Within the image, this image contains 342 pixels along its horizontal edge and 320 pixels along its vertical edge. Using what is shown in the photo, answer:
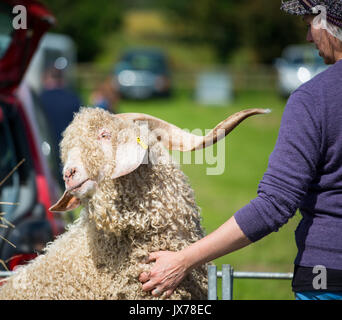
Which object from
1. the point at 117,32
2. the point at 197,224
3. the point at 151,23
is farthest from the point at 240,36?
the point at 197,224

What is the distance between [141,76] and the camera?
23078 mm

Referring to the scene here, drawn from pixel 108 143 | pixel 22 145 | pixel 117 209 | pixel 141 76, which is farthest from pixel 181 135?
pixel 141 76

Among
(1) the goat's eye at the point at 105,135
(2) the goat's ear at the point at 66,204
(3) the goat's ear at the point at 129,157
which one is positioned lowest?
(2) the goat's ear at the point at 66,204

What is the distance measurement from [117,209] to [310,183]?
71cm

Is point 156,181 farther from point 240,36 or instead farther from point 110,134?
point 240,36

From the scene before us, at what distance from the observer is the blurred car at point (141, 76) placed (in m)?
23.1

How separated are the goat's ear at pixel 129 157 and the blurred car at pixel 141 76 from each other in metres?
21.0

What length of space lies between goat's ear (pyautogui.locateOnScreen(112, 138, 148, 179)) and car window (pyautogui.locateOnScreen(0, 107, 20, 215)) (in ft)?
4.59

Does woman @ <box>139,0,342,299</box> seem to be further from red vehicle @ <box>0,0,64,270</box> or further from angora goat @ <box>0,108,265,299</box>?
red vehicle @ <box>0,0,64,270</box>

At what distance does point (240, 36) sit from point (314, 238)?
35.2 meters

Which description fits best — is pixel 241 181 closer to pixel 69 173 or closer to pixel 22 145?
pixel 22 145

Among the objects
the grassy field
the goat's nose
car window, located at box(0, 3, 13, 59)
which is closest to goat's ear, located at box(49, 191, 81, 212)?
the goat's nose

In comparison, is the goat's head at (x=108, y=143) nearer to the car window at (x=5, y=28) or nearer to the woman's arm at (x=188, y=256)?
the woman's arm at (x=188, y=256)

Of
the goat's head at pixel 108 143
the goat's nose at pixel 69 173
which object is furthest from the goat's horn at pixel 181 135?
the goat's nose at pixel 69 173
